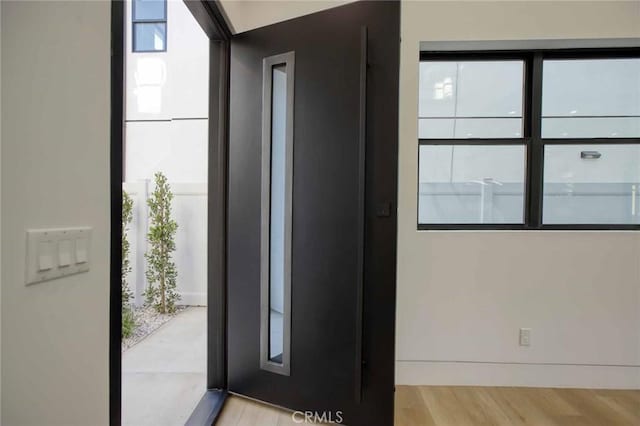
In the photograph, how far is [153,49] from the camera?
372 cm

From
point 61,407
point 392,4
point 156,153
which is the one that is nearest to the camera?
point 61,407

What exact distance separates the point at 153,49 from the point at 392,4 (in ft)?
11.0

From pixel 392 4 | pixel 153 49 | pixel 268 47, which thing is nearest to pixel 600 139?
pixel 392 4

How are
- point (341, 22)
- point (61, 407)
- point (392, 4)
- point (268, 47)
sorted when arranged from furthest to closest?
1. point (268, 47)
2. point (341, 22)
3. point (392, 4)
4. point (61, 407)

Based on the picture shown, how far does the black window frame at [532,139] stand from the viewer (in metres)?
2.16

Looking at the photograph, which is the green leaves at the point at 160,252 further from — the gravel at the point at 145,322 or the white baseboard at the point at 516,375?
the white baseboard at the point at 516,375

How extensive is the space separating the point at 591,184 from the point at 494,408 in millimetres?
1627

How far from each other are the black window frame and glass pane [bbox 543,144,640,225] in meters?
0.04

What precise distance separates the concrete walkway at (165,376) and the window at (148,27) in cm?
319

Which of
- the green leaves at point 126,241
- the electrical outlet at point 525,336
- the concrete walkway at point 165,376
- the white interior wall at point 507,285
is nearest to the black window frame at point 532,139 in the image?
the white interior wall at point 507,285

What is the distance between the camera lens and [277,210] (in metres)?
1.76

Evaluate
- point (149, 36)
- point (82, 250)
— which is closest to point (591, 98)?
point (82, 250)

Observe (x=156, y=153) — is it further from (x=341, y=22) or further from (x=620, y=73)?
(x=620, y=73)

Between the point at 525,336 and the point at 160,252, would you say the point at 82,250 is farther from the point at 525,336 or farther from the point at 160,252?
the point at 160,252
